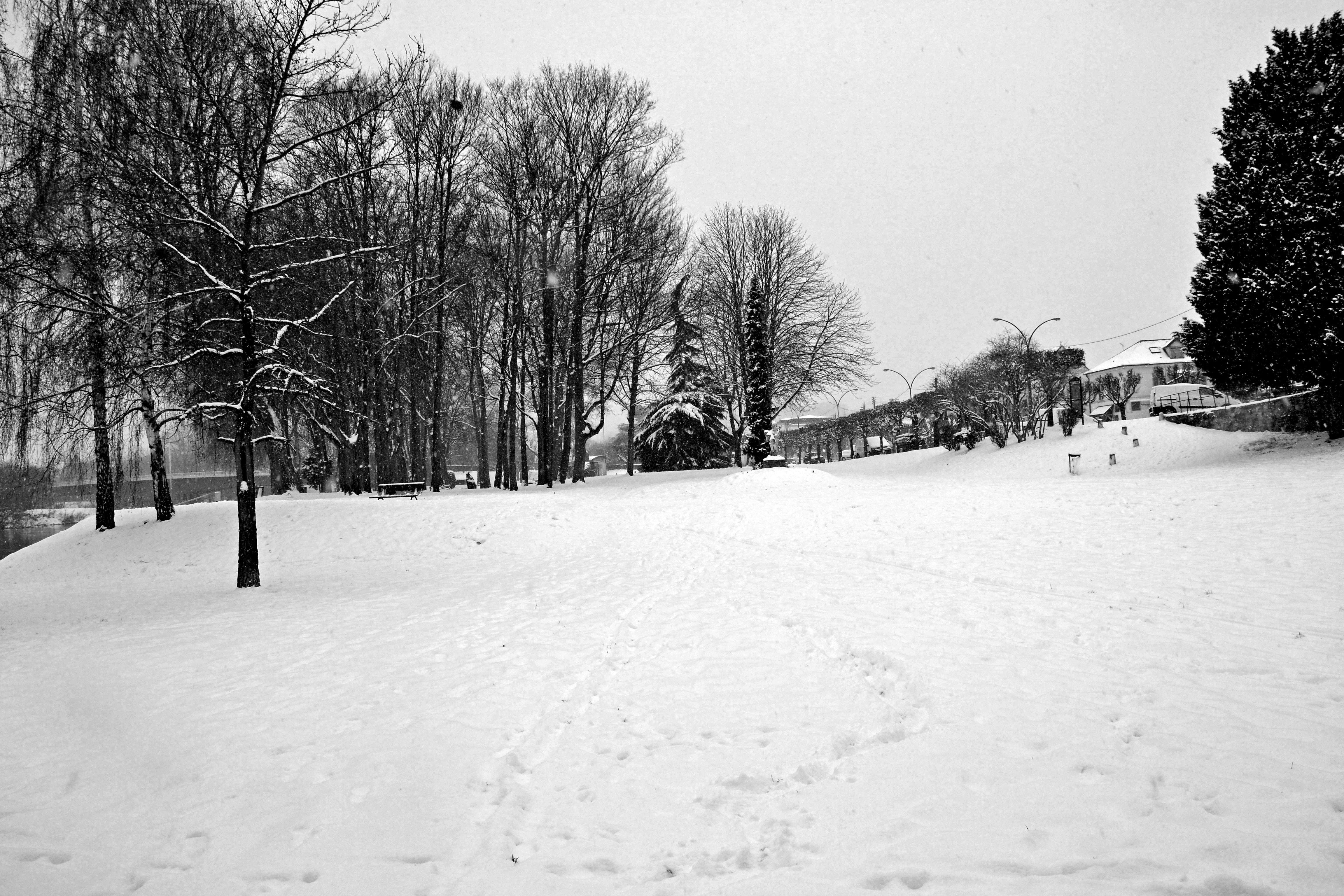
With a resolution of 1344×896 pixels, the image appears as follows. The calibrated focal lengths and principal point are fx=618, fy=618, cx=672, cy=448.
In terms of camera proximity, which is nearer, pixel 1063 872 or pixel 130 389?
pixel 1063 872

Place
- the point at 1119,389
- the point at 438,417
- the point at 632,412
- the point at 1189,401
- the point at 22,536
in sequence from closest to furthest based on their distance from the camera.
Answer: the point at 438,417 < the point at 22,536 < the point at 632,412 < the point at 1189,401 < the point at 1119,389

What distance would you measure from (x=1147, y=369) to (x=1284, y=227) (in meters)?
58.6

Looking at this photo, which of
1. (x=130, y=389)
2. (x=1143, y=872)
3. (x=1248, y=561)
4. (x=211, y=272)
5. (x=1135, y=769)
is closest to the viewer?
(x=1143, y=872)

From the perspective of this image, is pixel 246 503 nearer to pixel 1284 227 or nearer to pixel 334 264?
pixel 334 264

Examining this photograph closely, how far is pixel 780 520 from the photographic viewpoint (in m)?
15.9

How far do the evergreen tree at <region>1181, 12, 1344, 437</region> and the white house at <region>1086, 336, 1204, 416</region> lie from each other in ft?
104

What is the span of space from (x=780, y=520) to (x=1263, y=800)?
41.8 ft

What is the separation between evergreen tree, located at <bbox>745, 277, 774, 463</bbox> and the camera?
2970 cm

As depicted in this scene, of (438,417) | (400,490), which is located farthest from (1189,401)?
(400,490)

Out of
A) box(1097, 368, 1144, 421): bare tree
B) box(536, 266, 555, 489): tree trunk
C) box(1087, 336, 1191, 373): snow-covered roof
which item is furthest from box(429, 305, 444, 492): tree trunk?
box(1087, 336, 1191, 373): snow-covered roof

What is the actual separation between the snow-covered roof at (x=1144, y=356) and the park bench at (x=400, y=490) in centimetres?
7216

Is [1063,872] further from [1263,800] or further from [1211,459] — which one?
[1211,459]

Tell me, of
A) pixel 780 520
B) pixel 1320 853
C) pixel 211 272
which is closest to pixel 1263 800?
pixel 1320 853

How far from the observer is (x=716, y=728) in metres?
4.40
